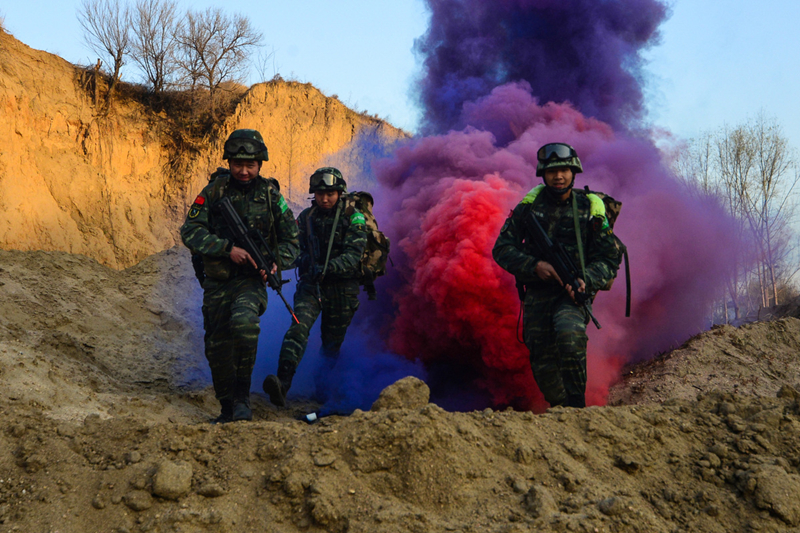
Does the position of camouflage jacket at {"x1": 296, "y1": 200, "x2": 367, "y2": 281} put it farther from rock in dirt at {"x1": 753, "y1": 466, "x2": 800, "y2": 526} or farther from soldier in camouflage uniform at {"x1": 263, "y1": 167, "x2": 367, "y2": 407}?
rock in dirt at {"x1": 753, "y1": 466, "x2": 800, "y2": 526}

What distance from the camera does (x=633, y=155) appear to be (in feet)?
28.1

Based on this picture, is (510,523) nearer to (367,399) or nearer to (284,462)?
(284,462)

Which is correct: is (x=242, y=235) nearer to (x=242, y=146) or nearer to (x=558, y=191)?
(x=242, y=146)

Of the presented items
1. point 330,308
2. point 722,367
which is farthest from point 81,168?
point 722,367

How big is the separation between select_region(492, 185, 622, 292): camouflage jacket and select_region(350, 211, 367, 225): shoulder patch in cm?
172

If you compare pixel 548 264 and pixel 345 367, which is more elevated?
pixel 548 264

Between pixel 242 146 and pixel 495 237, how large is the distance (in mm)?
3245

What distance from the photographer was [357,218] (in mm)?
6156

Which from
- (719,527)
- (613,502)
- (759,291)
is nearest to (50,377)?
(613,502)

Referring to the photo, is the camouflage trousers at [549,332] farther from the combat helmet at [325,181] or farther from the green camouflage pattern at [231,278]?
the combat helmet at [325,181]

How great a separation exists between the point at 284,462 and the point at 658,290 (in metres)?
6.93

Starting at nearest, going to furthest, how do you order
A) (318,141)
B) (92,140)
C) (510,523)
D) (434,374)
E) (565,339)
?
(510,523) → (565,339) → (434,374) → (92,140) → (318,141)

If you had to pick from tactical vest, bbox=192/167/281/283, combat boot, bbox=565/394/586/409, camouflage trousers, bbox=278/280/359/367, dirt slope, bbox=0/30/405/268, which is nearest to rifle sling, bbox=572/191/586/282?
combat boot, bbox=565/394/586/409

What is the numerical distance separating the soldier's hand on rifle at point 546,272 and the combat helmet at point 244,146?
2.27 m
